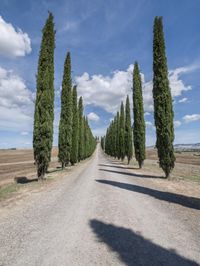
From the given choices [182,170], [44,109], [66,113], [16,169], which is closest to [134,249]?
[44,109]

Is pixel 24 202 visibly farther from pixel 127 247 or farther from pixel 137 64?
pixel 137 64

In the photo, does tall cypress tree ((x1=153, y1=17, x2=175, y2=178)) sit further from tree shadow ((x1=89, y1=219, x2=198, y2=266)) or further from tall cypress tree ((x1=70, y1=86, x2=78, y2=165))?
tall cypress tree ((x1=70, y1=86, x2=78, y2=165))

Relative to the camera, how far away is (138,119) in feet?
93.0

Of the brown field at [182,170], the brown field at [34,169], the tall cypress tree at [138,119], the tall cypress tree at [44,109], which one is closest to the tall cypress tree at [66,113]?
the brown field at [34,169]

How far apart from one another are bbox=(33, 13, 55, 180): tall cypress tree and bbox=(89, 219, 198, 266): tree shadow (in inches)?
412

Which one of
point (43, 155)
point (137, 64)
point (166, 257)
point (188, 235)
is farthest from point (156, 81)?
point (166, 257)

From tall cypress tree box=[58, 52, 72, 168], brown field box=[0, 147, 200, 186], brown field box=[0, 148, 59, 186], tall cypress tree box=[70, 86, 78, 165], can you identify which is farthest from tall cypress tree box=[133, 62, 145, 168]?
brown field box=[0, 148, 59, 186]

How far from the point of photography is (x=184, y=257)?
14.3 ft

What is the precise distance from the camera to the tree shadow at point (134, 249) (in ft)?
13.6

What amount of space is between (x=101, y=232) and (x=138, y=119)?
23.5 metres

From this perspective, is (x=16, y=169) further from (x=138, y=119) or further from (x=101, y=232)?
(x=101, y=232)

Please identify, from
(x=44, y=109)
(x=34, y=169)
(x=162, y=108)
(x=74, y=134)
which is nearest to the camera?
(x=44, y=109)

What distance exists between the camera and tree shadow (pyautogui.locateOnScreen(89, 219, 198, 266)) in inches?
164

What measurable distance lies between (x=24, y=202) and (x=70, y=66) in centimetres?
2062
